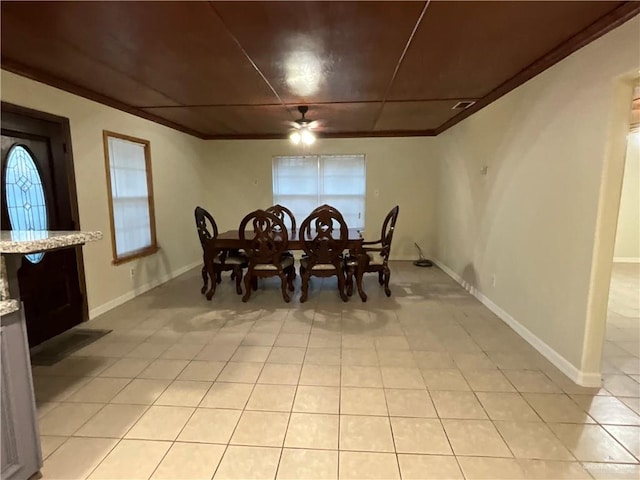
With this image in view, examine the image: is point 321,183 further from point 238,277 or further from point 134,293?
point 134,293

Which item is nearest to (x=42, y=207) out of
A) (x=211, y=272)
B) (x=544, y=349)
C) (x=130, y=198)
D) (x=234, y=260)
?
(x=130, y=198)

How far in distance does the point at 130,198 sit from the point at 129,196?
0.03 metres

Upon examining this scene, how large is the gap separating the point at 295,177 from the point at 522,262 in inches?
161

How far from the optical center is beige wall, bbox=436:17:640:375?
2.12 metres

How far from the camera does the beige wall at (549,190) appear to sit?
2.12 metres

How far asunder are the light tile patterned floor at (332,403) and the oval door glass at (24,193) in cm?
106

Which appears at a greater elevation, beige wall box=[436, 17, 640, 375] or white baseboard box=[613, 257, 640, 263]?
beige wall box=[436, 17, 640, 375]

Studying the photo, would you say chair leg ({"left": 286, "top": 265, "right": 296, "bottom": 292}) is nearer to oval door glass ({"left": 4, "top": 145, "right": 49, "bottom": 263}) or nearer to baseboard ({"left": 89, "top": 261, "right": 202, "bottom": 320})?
baseboard ({"left": 89, "top": 261, "right": 202, "bottom": 320})

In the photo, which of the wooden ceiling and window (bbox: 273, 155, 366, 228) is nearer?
the wooden ceiling

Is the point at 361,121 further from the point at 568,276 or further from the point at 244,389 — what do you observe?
the point at 244,389

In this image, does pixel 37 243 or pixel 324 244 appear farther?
pixel 324 244

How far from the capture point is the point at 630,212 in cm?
567

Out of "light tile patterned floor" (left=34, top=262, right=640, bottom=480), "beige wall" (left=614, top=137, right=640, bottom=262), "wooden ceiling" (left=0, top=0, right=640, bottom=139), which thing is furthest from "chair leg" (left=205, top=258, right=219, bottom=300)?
"beige wall" (left=614, top=137, right=640, bottom=262)

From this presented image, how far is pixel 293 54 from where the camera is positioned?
8.24 feet
